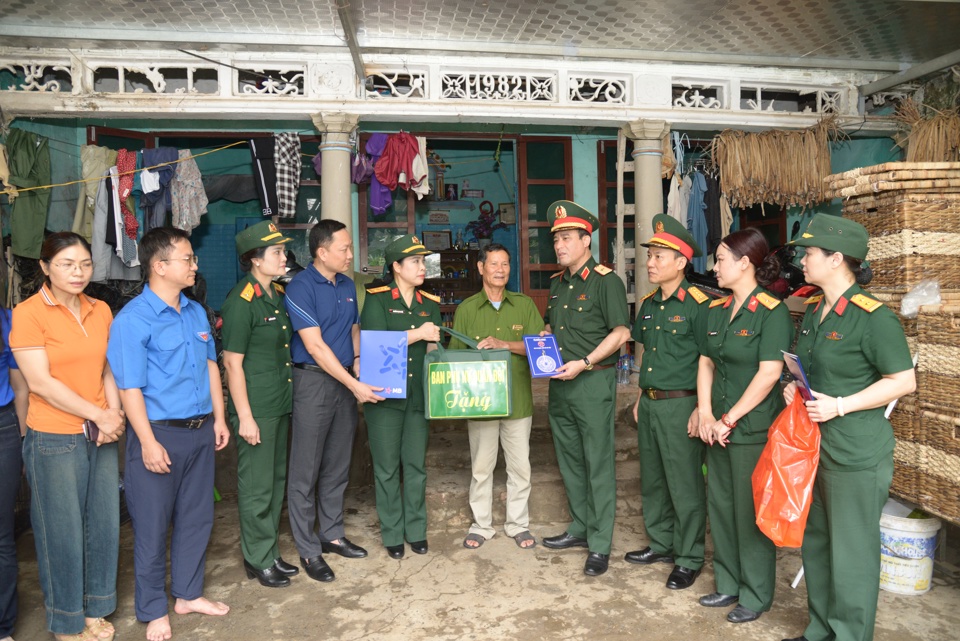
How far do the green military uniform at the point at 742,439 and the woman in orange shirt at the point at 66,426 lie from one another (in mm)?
2770

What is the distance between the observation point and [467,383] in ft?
12.2

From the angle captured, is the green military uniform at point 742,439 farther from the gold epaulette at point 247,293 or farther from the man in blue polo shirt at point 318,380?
the gold epaulette at point 247,293

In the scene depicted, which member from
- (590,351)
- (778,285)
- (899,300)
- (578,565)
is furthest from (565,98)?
(578,565)

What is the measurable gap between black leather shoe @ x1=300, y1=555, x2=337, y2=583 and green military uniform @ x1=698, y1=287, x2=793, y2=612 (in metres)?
2.02

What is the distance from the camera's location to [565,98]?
19.5ft

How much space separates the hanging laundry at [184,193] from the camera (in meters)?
6.86

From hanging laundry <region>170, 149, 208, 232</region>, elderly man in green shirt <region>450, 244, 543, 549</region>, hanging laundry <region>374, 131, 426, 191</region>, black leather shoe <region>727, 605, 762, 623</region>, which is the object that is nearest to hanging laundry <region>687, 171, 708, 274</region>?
hanging laundry <region>374, 131, 426, 191</region>

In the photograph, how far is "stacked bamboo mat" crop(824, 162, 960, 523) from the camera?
10.7 ft

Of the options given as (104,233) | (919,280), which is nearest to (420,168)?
(104,233)

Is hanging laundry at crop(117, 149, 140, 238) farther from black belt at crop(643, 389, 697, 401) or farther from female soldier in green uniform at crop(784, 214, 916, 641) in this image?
female soldier in green uniform at crop(784, 214, 916, 641)

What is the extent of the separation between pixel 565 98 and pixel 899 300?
130 inches

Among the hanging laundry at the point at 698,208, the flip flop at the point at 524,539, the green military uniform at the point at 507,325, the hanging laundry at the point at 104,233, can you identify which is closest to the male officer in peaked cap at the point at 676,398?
the green military uniform at the point at 507,325

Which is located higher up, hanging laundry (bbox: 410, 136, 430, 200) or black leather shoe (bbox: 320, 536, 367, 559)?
hanging laundry (bbox: 410, 136, 430, 200)

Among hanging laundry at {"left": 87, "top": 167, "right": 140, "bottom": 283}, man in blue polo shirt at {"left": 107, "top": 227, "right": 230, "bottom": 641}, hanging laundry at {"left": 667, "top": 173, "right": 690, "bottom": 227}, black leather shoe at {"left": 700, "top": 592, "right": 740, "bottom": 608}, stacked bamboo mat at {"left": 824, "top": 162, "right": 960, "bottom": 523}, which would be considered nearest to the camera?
man in blue polo shirt at {"left": 107, "top": 227, "right": 230, "bottom": 641}
